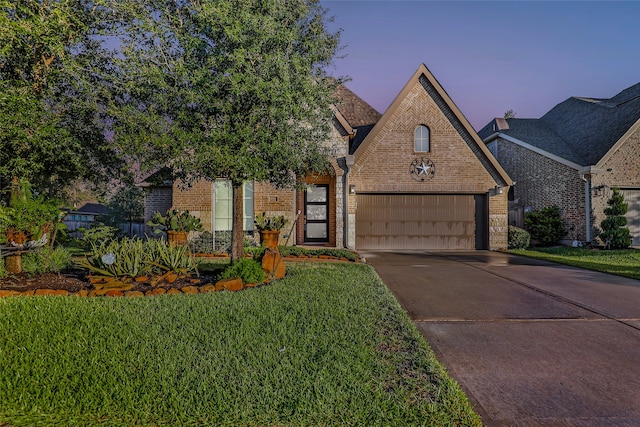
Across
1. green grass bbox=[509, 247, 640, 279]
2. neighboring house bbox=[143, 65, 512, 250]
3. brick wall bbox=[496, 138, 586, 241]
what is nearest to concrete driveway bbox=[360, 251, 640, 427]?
green grass bbox=[509, 247, 640, 279]

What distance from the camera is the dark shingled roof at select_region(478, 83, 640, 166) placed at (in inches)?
542

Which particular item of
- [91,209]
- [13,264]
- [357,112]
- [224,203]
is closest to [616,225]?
[357,112]

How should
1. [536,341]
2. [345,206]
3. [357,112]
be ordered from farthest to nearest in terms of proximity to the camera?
[357,112] → [345,206] → [536,341]

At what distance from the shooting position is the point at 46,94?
19.0 ft

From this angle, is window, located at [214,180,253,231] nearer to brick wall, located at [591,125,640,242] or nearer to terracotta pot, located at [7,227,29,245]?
terracotta pot, located at [7,227,29,245]

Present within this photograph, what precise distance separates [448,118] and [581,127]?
321 inches

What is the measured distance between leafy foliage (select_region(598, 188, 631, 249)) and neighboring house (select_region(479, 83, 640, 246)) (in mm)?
513

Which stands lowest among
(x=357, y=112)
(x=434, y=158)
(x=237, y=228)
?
(x=237, y=228)

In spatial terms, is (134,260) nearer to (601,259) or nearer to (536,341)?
(536,341)

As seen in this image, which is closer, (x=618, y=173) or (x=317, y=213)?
(x=618, y=173)

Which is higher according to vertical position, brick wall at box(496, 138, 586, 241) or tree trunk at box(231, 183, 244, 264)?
brick wall at box(496, 138, 586, 241)

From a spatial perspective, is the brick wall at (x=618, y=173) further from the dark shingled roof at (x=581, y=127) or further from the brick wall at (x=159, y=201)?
the brick wall at (x=159, y=201)

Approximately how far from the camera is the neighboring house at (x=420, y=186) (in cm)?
1262

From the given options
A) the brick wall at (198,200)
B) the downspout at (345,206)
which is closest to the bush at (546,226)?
the downspout at (345,206)
